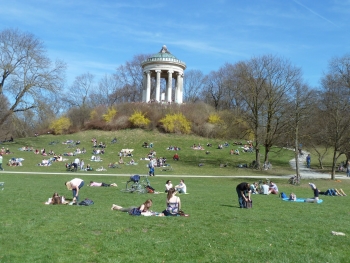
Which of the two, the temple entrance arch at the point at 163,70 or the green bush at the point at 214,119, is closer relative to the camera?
the green bush at the point at 214,119

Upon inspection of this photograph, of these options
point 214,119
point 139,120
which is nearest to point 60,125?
point 139,120

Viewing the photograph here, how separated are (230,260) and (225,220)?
346cm

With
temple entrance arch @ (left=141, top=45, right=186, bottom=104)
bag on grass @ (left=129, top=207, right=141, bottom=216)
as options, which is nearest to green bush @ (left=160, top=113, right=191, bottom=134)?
temple entrance arch @ (left=141, top=45, right=186, bottom=104)

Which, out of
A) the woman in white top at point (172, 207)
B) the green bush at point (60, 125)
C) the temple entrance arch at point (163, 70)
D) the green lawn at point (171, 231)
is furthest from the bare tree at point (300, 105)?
the green bush at point (60, 125)

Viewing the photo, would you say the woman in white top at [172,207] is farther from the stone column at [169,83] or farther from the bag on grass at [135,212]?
the stone column at [169,83]

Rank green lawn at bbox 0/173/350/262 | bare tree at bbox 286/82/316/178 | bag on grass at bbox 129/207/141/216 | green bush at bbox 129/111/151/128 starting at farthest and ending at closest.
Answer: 1. green bush at bbox 129/111/151/128
2. bare tree at bbox 286/82/316/178
3. bag on grass at bbox 129/207/141/216
4. green lawn at bbox 0/173/350/262

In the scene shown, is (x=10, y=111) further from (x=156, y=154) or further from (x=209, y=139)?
(x=209, y=139)

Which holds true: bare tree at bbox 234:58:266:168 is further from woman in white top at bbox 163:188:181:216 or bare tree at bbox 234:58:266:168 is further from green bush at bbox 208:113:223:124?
woman in white top at bbox 163:188:181:216

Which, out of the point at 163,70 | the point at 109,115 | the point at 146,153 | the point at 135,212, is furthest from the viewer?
the point at 163,70

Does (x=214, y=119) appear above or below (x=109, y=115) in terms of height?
below

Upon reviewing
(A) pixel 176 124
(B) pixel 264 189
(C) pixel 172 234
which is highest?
(A) pixel 176 124

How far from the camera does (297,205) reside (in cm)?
1392

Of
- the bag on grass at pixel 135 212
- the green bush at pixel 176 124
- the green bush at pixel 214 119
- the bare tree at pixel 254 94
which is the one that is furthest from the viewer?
the green bush at pixel 214 119

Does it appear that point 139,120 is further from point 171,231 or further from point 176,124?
point 171,231
